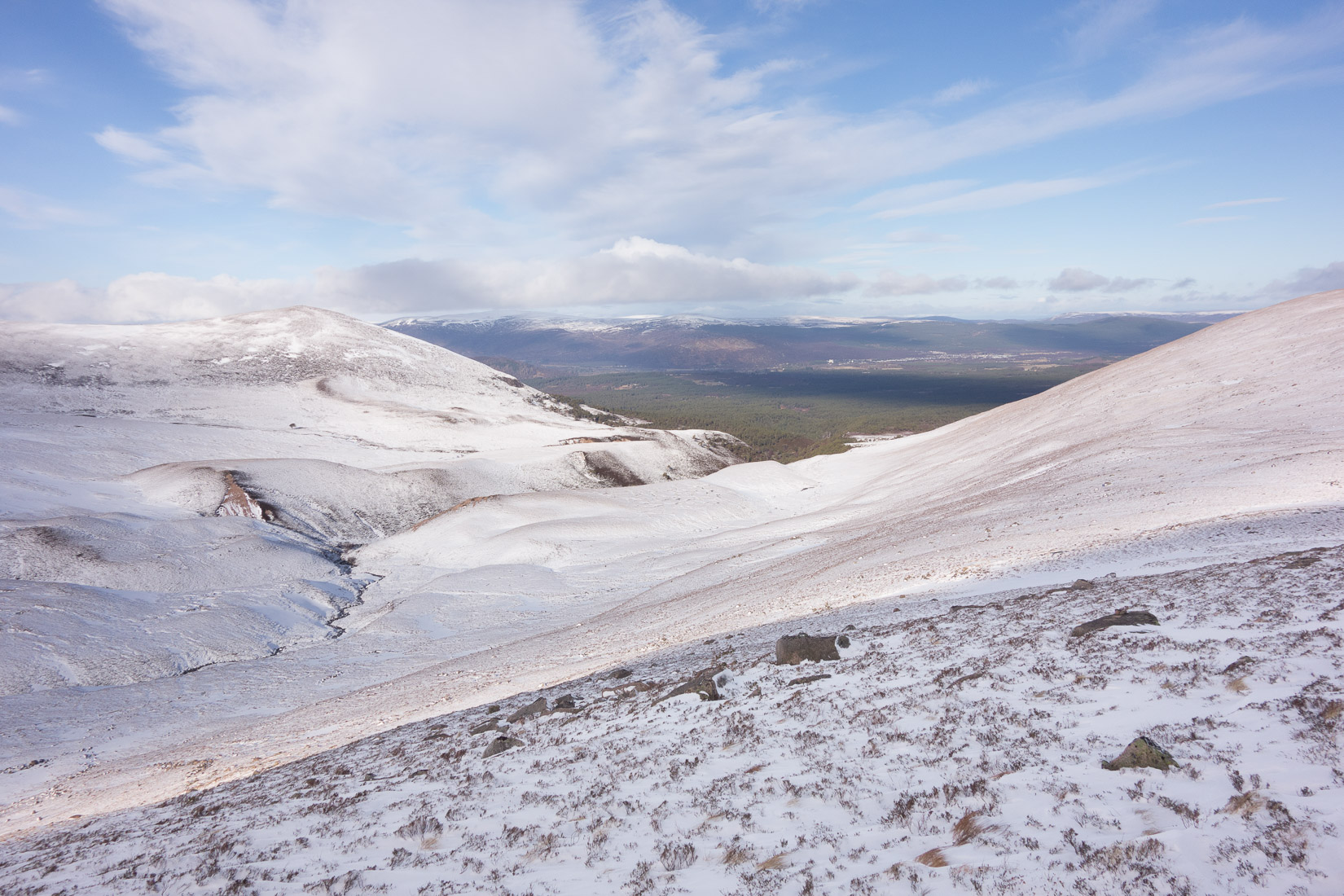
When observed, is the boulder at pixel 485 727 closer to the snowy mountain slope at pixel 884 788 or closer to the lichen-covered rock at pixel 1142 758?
the snowy mountain slope at pixel 884 788

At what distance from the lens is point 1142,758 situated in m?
6.11

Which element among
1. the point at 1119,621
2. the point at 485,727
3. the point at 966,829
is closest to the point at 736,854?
the point at 966,829

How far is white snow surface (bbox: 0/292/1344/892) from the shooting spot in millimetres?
8328

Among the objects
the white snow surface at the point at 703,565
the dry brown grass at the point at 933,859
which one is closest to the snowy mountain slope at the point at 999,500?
the white snow surface at the point at 703,565

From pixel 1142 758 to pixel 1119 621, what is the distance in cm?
438

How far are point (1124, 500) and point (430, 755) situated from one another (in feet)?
70.2

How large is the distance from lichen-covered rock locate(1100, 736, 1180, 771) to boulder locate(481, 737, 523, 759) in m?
8.36

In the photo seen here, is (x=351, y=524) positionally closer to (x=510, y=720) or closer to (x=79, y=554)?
(x=79, y=554)

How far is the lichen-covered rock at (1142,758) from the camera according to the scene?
6.00 metres

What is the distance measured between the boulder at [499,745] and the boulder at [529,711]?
1238mm

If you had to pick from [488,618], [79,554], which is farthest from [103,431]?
[488,618]

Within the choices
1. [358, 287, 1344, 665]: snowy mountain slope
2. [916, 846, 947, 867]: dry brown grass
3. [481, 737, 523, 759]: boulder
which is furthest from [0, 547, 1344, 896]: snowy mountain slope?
[358, 287, 1344, 665]: snowy mountain slope

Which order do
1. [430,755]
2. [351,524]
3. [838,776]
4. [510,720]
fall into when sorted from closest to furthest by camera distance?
[838,776] < [430,755] < [510,720] < [351,524]

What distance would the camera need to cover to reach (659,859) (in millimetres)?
6324
